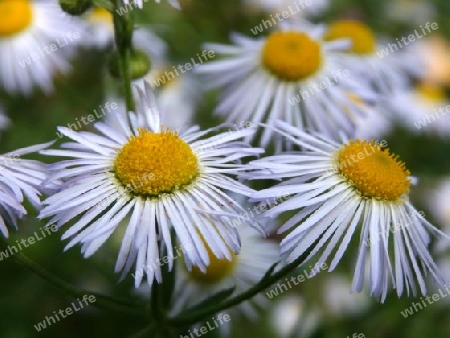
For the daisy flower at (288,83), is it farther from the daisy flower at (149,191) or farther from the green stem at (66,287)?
the green stem at (66,287)

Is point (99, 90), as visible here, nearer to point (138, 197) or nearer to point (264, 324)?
point (264, 324)

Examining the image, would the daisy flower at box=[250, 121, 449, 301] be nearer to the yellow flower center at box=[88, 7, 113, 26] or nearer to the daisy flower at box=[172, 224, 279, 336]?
the daisy flower at box=[172, 224, 279, 336]

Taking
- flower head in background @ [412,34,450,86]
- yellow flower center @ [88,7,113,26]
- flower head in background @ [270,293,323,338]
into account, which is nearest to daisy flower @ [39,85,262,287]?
flower head in background @ [270,293,323,338]

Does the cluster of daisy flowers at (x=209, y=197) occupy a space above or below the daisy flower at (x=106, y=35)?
below

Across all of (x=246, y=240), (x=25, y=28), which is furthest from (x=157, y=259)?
(x=25, y=28)

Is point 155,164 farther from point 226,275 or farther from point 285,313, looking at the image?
point 285,313

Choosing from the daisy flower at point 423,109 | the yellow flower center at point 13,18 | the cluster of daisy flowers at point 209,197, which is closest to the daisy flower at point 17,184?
A: the cluster of daisy flowers at point 209,197

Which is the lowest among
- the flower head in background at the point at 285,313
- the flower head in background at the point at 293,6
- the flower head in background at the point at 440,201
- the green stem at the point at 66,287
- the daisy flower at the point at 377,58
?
the flower head in background at the point at 285,313

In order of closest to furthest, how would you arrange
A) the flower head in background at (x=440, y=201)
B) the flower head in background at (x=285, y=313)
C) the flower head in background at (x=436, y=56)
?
the flower head in background at (x=285, y=313) < the flower head in background at (x=440, y=201) < the flower head in background at (x=436, y=56)
